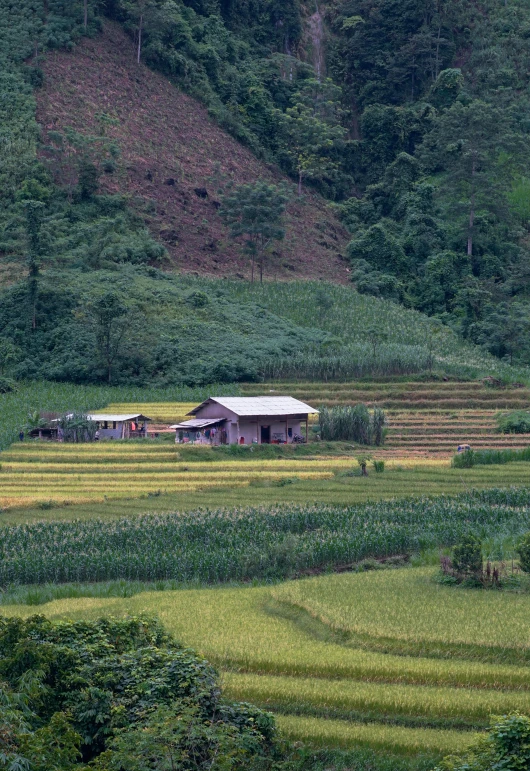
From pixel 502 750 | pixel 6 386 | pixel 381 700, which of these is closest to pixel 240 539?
pixel 381 700

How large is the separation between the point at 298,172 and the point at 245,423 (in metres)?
43.9

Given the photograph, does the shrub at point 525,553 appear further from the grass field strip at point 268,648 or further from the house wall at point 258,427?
the house wall at point 258,427

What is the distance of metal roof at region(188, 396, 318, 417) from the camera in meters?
43.8

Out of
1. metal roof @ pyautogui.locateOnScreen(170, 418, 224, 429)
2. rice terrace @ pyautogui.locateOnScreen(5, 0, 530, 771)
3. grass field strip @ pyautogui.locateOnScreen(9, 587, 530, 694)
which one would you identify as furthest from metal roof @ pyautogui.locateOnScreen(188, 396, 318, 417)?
grass field strip @ pyautogui.locateOnScreen(9, 587, 530, 694)

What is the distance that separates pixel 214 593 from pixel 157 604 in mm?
1854

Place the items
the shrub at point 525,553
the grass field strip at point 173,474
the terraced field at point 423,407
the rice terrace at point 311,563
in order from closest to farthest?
1. the rice terrace at point 311,563
2. the shrub at point 525,553
3. the grass field strip at point 173,474
4. the terraced field at point 423,407

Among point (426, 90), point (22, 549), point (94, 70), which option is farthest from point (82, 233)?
point (22, 549)

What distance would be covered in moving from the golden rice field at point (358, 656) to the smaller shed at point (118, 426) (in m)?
22.8

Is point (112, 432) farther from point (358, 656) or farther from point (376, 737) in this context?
point (376, 737)

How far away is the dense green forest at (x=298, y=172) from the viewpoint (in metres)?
59.5

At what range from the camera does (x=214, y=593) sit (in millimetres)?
23109

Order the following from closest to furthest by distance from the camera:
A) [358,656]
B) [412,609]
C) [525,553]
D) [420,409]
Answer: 1. [358,656]
2. [412,609]
3. [525,553]
4. [420,409]

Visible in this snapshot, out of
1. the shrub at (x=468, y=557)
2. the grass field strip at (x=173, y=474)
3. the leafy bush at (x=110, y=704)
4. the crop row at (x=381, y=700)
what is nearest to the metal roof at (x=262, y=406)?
the grass field strip at (x=173, y=474)

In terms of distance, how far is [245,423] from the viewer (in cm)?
4469
